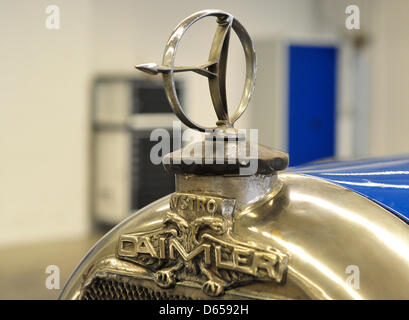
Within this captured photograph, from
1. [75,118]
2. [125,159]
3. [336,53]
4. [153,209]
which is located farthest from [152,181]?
[153,209]

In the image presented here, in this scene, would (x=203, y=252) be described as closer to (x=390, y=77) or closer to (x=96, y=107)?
(x=96, y=107)

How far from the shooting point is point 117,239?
0.99 m

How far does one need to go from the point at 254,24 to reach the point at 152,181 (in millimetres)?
2645

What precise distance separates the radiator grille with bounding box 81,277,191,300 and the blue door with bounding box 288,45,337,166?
6726mm

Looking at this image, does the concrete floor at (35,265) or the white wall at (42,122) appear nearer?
the concrete floor at (35,265)

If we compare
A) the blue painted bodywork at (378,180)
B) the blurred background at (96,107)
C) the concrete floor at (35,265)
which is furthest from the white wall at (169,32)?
the blue painted bodywork at (378,180)

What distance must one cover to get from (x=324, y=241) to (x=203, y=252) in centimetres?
15

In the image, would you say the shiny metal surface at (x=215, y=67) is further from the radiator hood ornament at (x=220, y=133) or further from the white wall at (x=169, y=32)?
the white wall at (x=169, y=32)

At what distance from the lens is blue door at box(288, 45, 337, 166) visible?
778 cm

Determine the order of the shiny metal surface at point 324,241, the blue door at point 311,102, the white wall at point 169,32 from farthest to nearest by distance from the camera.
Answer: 1. the blue door at point 311,102
2. the white wall at point 169,32
3. the shiny metal surface at point 324,241

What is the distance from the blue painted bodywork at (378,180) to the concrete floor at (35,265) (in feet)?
10.7

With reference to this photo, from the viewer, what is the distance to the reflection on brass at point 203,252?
779 mm

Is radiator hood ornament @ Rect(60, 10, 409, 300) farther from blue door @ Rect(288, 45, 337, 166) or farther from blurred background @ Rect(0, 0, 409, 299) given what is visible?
blue door @ Rect(288, 45, 337, 166)

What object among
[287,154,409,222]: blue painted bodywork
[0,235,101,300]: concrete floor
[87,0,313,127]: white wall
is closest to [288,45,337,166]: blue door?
[87,0,313,127]: white wall
